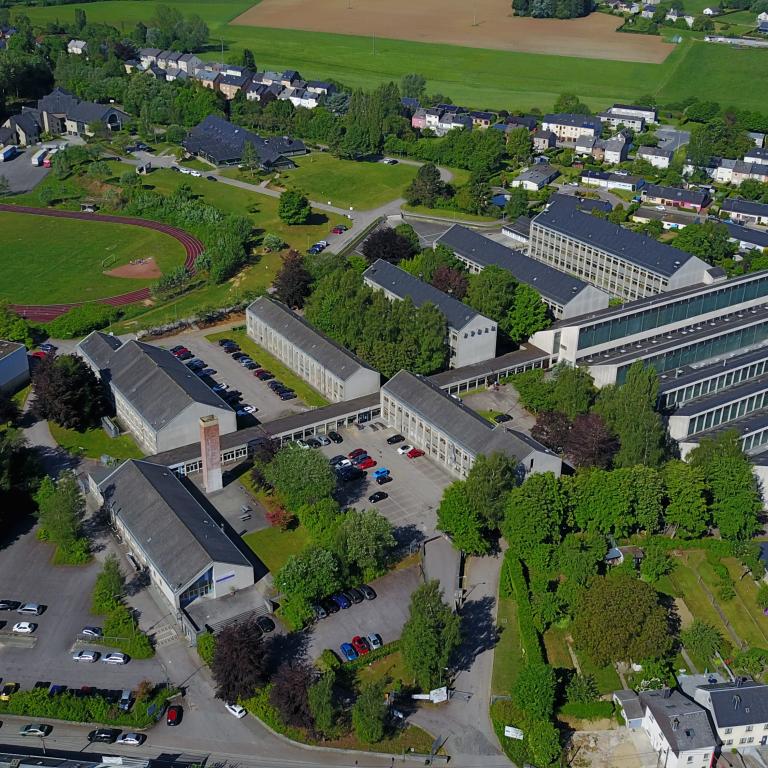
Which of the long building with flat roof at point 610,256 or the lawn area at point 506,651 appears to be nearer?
the lawn area at point 506,651

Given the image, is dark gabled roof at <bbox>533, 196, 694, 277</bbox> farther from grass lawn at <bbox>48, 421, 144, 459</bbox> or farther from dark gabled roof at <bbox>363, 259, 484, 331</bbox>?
grass lawn at <bbox>48, 421, 144, 459</bbox>

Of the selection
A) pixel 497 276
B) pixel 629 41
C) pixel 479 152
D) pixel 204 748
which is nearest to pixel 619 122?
pixel 479 152

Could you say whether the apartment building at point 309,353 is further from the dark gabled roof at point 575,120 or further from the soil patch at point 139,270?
the dark gabled roof at point 575,120

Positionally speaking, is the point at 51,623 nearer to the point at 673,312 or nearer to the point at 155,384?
the point at 155,384

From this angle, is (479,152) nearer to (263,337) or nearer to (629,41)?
(263,337)

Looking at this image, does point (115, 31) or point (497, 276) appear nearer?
point (497, 276)

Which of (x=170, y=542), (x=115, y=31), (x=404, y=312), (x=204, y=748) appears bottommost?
(x=204, y=748)

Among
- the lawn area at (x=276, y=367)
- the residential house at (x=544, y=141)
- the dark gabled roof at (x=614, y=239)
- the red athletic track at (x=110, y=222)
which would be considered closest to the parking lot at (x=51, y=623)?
the lawn area at (x=276, y=367)
